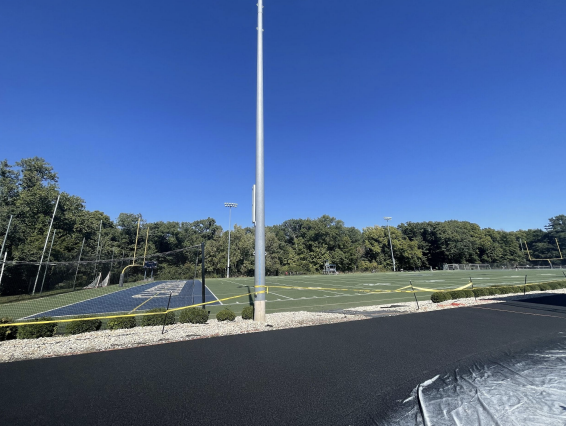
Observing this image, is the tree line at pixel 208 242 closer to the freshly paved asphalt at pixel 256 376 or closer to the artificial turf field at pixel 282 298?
the artificial turf field at pixel 282 298

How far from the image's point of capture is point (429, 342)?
6195mm

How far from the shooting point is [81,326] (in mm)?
8281

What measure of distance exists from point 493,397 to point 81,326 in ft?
33.2

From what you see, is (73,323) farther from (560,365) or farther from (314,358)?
(560,365)

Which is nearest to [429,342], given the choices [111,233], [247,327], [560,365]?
[560,365]

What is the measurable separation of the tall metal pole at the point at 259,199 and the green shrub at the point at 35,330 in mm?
6010

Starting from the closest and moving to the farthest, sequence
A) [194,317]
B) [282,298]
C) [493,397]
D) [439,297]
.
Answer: [493,397] < [194,317] < [439,297] < [282,298]

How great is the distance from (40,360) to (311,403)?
576 centimetres

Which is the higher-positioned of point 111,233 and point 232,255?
point 111,233

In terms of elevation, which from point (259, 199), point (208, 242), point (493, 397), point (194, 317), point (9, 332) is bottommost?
point (493, 397)

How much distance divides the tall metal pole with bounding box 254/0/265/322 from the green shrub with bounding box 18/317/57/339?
601 cm

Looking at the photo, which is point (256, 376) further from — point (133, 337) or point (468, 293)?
point (468, 293)

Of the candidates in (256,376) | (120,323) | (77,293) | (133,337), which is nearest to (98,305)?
(77,293)

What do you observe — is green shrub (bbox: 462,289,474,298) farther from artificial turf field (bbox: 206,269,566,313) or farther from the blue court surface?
the blue court surface
